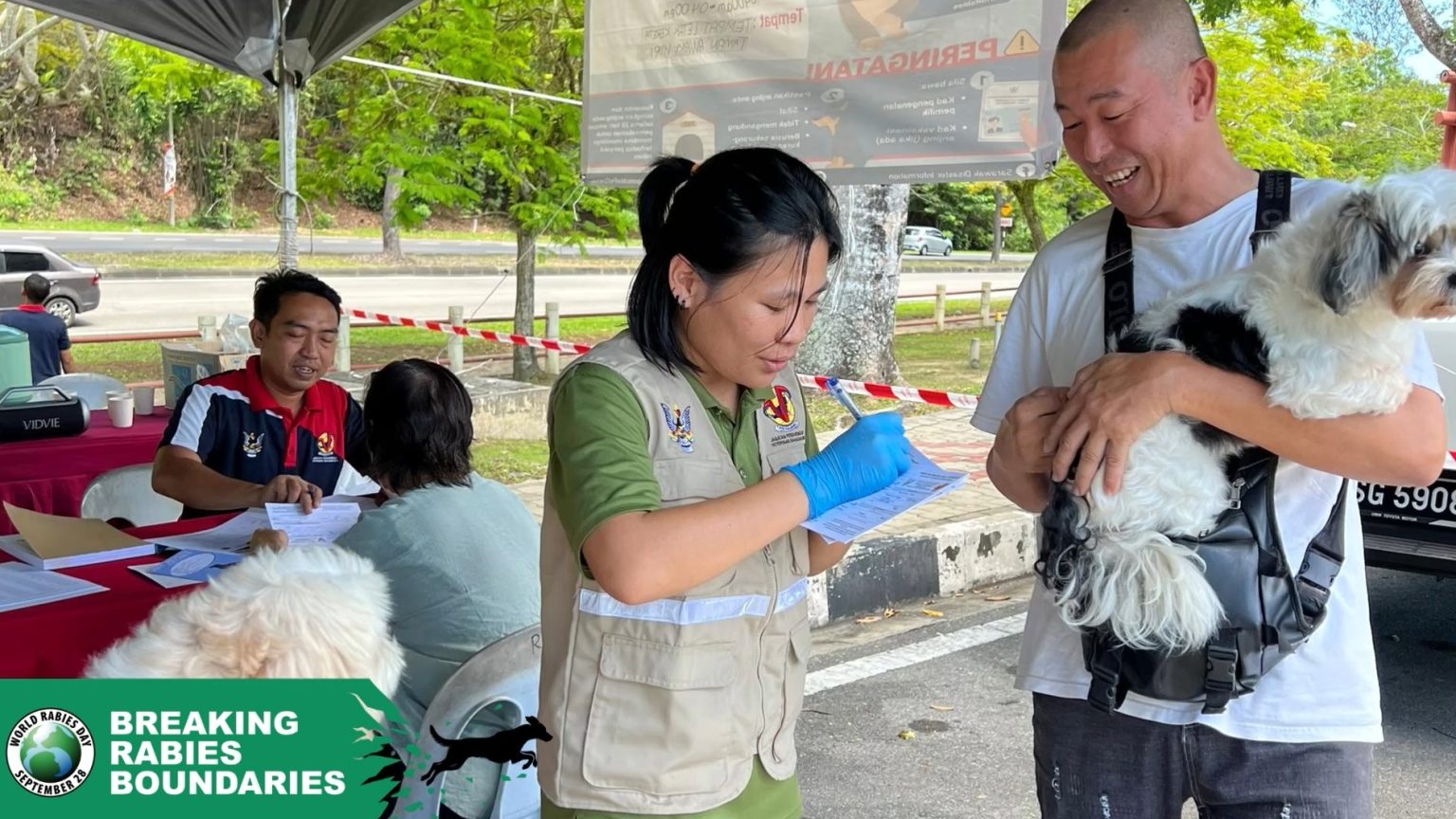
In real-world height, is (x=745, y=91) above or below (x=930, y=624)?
above

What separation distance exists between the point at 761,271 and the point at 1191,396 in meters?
0.68

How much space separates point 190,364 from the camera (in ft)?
19.4

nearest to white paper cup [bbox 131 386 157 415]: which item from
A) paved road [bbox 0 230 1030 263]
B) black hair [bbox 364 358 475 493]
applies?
black hair [bbox 364 358 475 493]

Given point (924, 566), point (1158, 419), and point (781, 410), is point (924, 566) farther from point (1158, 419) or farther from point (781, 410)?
point (1158, 419)

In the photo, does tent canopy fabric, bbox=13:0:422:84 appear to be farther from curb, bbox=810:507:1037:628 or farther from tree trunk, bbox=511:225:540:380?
tree trunk, bbox=511:225:540:380

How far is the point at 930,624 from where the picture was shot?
570 cm

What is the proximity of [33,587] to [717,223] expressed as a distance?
7.18ft

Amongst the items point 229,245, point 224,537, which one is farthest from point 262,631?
point 229,245

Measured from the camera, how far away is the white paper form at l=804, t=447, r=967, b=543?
170cm

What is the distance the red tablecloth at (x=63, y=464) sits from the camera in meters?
4.59

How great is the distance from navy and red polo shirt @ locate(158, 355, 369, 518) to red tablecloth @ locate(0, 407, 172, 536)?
2.55 feet

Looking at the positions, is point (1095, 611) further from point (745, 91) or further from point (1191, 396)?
point (745, 91)

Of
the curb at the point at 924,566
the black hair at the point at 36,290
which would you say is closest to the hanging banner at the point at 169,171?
the black hair at the point at 36,290

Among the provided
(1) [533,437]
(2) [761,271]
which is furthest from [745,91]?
(1) [533,437]
